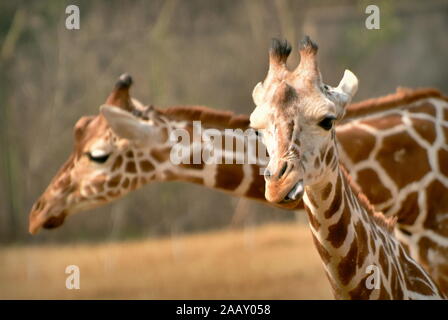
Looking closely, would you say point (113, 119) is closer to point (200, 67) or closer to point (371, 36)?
point (200, 67)

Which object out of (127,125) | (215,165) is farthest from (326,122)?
(127,125)

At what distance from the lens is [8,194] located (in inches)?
389

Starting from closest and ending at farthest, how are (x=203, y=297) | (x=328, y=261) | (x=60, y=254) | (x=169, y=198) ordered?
(x=328, y=261) → (x=203, y=297) → (x=60, y=254) → (x=169, y=198)

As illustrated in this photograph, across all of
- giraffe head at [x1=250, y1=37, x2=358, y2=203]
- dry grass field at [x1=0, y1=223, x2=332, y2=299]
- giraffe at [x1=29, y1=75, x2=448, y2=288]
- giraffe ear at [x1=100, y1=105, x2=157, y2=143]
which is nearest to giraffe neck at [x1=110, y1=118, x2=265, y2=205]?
giraffe at [x1=29, y1=75, x2=448, y2=288]

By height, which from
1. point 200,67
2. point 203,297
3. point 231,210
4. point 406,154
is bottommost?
point 203,297

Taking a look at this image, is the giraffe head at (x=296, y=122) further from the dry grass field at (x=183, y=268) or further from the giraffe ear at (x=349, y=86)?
the dry grass field at (x=183, y=268)

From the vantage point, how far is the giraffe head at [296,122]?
3008 millimetres

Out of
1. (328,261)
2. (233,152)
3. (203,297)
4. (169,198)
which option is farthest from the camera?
(169,198)

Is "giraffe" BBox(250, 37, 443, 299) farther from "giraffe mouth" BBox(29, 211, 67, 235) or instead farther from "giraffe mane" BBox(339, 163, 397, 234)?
"giraffe mouth" BBox(29, 211, 67, 235)

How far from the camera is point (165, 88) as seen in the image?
33.4 ft

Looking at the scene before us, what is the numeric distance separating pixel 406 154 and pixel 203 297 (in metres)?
3.68

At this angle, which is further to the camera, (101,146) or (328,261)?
(101,146)

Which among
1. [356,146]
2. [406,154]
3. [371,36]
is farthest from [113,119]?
[371,36]

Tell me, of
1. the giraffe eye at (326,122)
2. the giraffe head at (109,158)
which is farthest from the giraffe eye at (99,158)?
the giraffe eye at (326,122)
